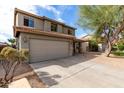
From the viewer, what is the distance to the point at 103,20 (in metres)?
15.3

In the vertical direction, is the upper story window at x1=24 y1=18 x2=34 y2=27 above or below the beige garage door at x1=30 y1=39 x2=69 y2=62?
above

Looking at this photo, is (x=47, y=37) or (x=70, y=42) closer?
(x=47, y=37)

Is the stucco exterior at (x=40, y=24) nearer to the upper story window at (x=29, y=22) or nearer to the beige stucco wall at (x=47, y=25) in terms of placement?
the beige stucco wall at (x=47, y=25)

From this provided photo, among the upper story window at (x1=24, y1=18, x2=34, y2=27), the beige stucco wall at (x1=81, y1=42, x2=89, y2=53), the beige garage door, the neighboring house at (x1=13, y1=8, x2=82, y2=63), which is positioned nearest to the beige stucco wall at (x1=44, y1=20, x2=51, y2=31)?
the neighboring house at (x1=13, y1=8, x2=82, y2=63)

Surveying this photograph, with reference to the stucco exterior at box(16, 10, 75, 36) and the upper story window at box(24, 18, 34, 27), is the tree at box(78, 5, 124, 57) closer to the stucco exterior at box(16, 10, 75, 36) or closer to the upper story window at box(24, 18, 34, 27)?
the stucco exterior at box(16, 10, 75, 36)

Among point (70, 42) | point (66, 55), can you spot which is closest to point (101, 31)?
point (70, 42)

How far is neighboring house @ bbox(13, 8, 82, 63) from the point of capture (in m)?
11.2

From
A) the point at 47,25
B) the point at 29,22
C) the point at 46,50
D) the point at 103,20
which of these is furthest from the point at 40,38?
the point at 103,20

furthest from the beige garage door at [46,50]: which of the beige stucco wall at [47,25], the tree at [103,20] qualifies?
the tree at [103,20]

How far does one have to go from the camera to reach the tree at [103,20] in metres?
14.5

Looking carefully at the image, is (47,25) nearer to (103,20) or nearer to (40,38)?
(40,38)
